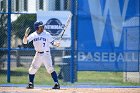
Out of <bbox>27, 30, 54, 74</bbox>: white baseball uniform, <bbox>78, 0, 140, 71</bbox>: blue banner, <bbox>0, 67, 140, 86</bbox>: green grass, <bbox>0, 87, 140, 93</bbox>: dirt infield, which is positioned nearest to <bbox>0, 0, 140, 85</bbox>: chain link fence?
<bbox>0, 67, 140, 86</bbox>: green grass

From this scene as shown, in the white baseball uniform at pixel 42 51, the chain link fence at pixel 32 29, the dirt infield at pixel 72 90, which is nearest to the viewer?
the dirt infield at pixel 72 90

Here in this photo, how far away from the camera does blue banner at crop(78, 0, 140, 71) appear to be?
52.6ft

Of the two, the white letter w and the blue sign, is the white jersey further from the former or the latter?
the white letter w

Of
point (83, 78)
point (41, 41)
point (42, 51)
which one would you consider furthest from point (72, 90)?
point (83, 78)

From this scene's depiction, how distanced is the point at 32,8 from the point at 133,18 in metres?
3.30

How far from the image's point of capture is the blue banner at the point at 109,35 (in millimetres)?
16047

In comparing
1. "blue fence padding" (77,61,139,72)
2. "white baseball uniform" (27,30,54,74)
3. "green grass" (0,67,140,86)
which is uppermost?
"white baseball uniform" (27,30,54,74)

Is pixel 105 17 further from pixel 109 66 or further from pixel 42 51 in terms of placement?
pixel 42 51

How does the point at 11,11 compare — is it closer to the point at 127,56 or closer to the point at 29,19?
the point at 29,19

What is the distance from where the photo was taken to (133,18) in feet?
52.7

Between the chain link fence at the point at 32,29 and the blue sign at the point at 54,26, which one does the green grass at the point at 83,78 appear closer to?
the chain link fence at the point at 32,29

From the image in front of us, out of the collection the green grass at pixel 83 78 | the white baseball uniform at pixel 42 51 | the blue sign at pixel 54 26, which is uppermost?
the blue sign at pixel 54 26

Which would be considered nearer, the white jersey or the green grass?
the white jersey

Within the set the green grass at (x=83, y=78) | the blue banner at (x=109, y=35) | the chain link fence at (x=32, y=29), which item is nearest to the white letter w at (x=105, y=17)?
the blue banner at (x=109, y=35)
